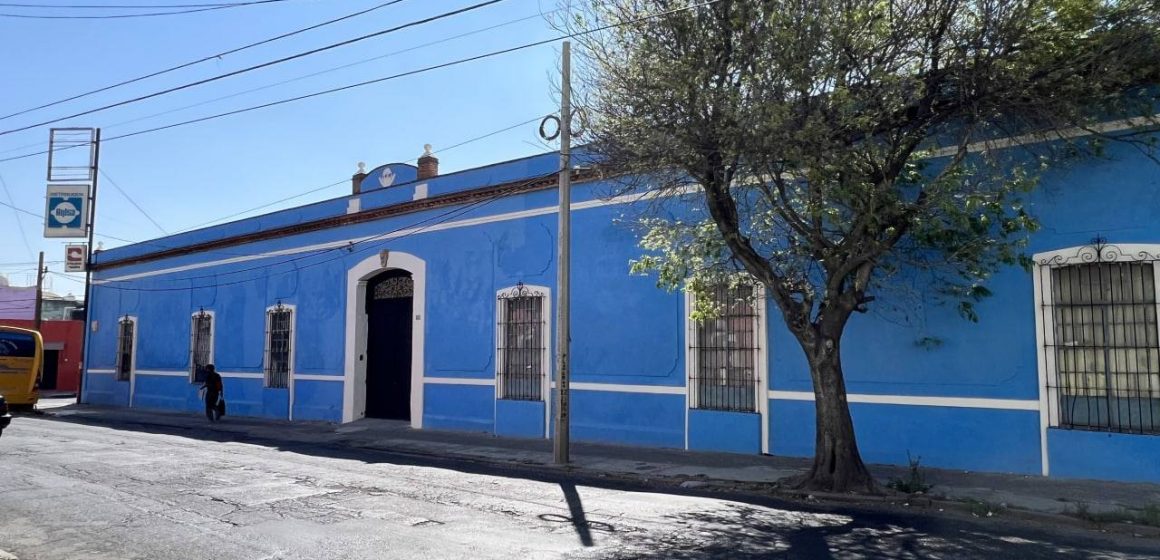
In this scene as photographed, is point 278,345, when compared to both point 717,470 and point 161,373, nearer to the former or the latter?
point 161,373

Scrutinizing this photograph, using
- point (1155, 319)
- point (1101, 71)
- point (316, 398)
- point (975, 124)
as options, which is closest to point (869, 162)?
point (975, 124)

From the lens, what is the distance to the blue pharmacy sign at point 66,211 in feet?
78.3

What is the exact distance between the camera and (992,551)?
6742 millimetres

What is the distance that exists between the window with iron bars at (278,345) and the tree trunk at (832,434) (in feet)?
49.5

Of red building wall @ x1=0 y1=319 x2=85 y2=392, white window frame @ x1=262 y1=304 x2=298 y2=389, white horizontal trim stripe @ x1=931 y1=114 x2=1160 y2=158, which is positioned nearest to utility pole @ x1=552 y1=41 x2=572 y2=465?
white horizontal trim stripe @ x1=931 y1=114 x2=1160 y2=158

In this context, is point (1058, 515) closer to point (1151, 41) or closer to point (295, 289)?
point (1151, 41)

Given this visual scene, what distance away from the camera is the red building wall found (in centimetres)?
3906

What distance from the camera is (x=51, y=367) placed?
39.3 m

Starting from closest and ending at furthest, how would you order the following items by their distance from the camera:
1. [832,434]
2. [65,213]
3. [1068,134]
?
[832,434], [1068,134], [65,213]

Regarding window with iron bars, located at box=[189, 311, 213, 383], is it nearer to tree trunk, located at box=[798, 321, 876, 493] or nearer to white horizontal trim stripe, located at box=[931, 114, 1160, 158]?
tree trunk, located at box=[798, 321, 876, 493]

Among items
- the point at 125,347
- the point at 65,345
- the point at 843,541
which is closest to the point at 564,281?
the point at 843,541

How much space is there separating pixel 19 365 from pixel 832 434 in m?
23.2

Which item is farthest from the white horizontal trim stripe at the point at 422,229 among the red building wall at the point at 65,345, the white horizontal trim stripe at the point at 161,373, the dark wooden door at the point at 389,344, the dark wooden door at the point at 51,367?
the dark wooden door at the point at 51,367

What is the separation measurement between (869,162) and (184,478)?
30.2 feet
